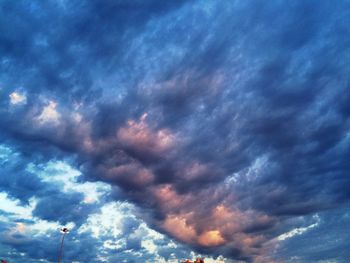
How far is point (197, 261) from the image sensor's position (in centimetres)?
10150

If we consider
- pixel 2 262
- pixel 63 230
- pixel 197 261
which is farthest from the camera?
pixel 197 261

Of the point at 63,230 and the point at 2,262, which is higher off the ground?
the point at 63,230

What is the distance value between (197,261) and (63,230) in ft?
198

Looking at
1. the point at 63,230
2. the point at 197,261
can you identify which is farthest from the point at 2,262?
the point at 197,261

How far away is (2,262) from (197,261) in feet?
249

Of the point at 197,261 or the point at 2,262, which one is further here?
the point at 197,261

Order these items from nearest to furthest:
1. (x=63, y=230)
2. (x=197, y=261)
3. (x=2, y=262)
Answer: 1. (x=2, y=262)
2. (x=63, y=230)
3. (x=197, y=261)

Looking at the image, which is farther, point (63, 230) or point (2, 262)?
point (63, 230)

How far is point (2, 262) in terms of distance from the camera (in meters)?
74.8

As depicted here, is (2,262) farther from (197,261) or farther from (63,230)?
(197,261)

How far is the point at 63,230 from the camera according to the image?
85438 mm

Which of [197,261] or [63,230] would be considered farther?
[197,261]

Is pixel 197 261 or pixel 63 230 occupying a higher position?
pixel 63 230
